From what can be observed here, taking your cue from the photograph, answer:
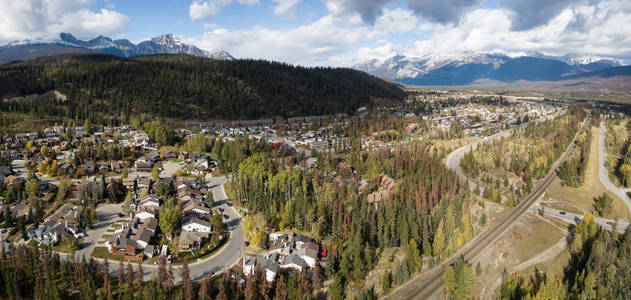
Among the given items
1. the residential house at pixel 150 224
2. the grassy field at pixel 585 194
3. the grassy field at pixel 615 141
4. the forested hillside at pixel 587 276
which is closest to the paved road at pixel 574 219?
the grassy field at pixel 585 194

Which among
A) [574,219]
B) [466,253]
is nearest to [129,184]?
[466,253]

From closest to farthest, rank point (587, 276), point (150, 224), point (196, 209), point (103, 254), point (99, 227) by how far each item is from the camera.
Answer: point (587, 276) → point (103, 254) → point (150, 224) → point (99, 227) → point (196, 209)

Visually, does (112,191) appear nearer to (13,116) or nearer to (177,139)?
(177,139)

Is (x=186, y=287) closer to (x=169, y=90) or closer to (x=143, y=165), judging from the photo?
(x=143, y=165)

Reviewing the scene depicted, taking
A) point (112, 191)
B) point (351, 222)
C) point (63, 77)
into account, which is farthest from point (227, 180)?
point (63, 77)

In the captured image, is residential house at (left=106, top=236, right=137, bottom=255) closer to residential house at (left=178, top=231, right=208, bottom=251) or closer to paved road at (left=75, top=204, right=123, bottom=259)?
paved road at (left=75, top=204, right=123, bottom=259)

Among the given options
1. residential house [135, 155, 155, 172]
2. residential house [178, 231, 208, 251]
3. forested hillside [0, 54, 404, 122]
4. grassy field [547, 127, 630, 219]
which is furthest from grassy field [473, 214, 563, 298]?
forested hillside [0, 54, 404, 122]
